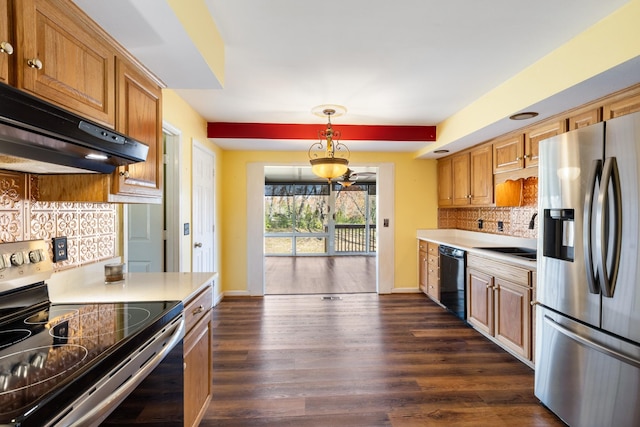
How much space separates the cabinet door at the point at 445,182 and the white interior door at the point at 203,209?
3.24 m

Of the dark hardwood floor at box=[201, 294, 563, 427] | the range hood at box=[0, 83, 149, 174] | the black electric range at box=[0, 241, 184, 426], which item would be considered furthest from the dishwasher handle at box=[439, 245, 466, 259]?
the range hood at box=[0, 83, 149, 174]

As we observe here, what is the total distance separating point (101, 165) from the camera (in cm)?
148

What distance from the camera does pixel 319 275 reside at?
6.21m

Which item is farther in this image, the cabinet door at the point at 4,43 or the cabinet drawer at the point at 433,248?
the cabinet drawer at the point at 433,248

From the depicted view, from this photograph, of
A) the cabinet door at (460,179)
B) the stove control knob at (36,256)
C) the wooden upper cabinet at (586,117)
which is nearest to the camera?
the stove control knob at (36,256)

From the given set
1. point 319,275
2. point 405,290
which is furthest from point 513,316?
point 319,275

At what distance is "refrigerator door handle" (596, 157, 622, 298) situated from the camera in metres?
1.53

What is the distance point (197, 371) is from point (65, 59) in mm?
1582

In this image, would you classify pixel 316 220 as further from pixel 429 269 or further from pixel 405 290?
pixel 429 269

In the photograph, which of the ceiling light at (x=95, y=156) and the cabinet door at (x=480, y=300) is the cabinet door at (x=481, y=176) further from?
the ceiling light at (x=95, y=156)

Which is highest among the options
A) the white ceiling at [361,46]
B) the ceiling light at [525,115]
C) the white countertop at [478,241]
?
the white ceiling at [361,46]

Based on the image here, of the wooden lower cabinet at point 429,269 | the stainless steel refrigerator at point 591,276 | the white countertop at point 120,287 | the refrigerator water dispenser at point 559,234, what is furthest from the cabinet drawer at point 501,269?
the white countertop at point 120,287

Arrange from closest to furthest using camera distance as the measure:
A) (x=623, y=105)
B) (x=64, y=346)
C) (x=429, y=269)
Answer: (x=64, y=346)
(x=623, y=105)
(x=429, y=269)

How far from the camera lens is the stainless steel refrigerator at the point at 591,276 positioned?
1.49 metres
